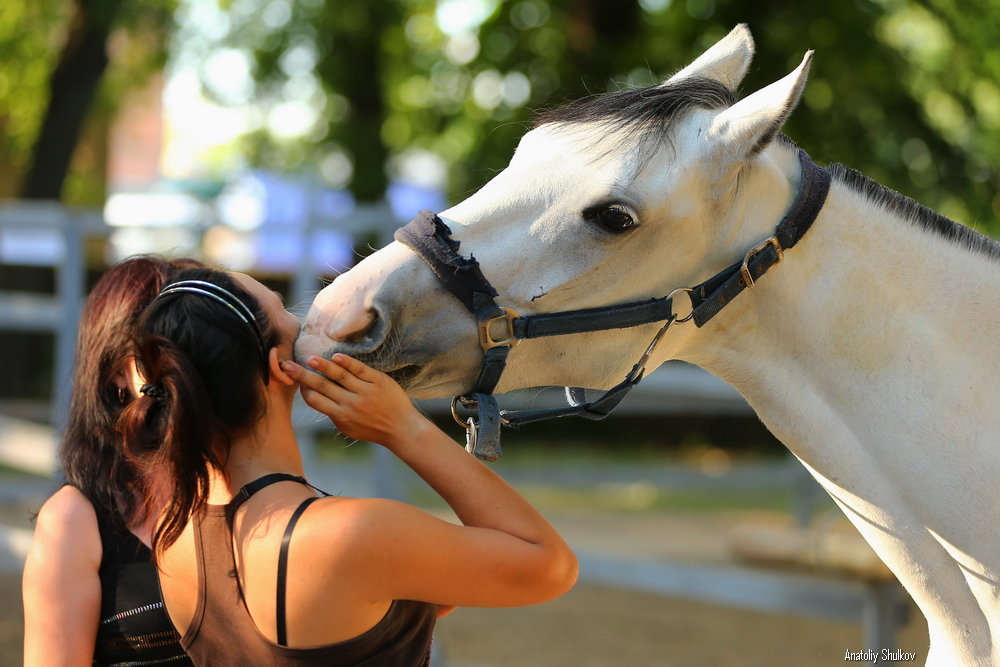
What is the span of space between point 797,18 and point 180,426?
905cm

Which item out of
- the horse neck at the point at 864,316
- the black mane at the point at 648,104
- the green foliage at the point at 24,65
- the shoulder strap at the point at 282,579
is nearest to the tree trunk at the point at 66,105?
the green foliage at the point at 24,65

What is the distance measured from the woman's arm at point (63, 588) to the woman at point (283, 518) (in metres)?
0.15

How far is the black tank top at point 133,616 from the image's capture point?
1673 mm

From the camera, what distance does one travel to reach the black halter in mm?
1800

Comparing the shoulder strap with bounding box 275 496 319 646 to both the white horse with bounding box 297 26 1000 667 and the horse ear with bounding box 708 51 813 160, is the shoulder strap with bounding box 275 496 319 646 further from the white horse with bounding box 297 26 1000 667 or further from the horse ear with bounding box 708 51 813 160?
the horse ear with bounding box 708 51 813 160

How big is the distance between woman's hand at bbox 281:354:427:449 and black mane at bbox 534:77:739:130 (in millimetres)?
663

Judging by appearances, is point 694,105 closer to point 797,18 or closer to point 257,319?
point 257,319

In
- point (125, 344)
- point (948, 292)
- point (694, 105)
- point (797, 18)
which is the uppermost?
point (797, 18)

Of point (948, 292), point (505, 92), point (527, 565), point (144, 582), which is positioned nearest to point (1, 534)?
point (144, 582)

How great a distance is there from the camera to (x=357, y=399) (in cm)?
158

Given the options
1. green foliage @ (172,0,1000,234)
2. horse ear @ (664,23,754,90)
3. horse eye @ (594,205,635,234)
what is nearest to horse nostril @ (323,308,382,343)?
horse eye @ (594,205,635,234)

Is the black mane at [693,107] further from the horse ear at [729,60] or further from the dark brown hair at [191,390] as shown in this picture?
the dark brown hair at [191,390]

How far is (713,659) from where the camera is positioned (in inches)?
219

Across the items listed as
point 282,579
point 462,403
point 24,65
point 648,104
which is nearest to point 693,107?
point 648,104
